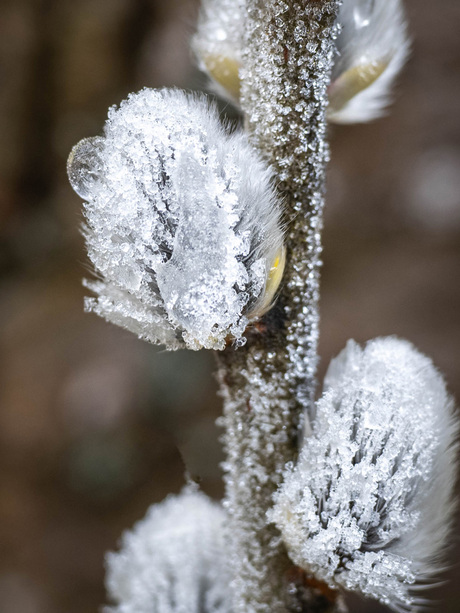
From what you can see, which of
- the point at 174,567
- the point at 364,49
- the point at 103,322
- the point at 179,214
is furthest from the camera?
the point at 103,322

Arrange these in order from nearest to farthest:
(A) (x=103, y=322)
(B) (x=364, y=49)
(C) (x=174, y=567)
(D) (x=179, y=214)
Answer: (D) (x=179, y=214) → (B) (x=364, y=49) → (C) (x=174, y=567) → (A) (x=103, y=322)

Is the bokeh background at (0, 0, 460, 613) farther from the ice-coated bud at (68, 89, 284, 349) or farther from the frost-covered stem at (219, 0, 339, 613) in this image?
the ice-coated bud at (68, 89, 284, 349)

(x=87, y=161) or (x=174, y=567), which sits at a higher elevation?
(x=87, y=161)

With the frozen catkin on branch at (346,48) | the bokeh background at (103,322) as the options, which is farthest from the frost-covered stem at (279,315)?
the bokeh background at (103,322)

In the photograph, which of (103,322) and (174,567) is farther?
(103,322)

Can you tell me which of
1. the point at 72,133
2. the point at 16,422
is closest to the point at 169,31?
the point at 72,133

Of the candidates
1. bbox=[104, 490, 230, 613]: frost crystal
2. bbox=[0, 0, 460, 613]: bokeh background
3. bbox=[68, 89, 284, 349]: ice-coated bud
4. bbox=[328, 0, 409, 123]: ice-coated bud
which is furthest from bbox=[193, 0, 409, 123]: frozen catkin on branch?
bbox=[0, 0, 460, 613]: bokeh background

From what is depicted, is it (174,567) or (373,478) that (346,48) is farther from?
(174,567)

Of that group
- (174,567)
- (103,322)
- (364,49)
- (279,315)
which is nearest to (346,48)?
(364,49)
